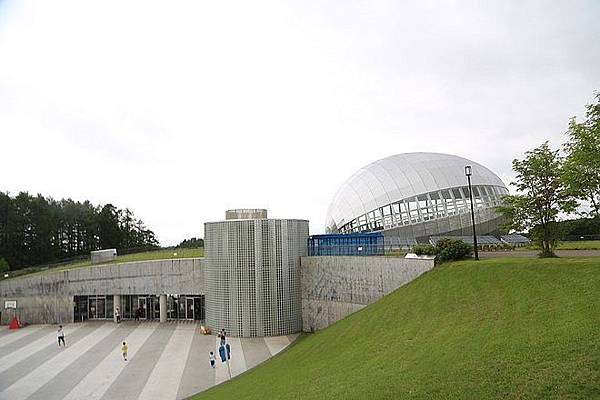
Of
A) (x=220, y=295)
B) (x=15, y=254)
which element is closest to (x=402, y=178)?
(x=220, y=295)

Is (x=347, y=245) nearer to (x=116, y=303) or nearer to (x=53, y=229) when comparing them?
(x=116, y=303)

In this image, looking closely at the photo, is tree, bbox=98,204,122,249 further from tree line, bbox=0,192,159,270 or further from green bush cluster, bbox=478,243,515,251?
green bush cluster, bbox=478,243,515,251

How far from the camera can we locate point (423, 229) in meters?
28.5

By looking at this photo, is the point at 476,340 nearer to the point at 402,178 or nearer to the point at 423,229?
the point at 423,229

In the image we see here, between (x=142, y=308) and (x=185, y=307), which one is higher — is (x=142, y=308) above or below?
below

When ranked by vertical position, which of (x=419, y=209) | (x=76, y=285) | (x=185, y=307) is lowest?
(x=185, y=307)

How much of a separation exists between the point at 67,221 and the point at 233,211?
3883 cm

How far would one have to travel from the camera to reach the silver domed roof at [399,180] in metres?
29.8

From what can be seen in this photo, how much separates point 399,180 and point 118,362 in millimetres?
21077

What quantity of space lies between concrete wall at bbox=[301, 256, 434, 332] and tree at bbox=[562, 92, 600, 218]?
6.35m

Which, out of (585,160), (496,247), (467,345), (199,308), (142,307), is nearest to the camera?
(467,345)

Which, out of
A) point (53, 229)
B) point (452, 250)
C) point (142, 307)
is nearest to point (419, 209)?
point (452, 250)

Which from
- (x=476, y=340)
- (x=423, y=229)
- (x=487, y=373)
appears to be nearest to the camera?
(x=487, y=373)

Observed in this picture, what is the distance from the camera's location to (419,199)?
2912cm
